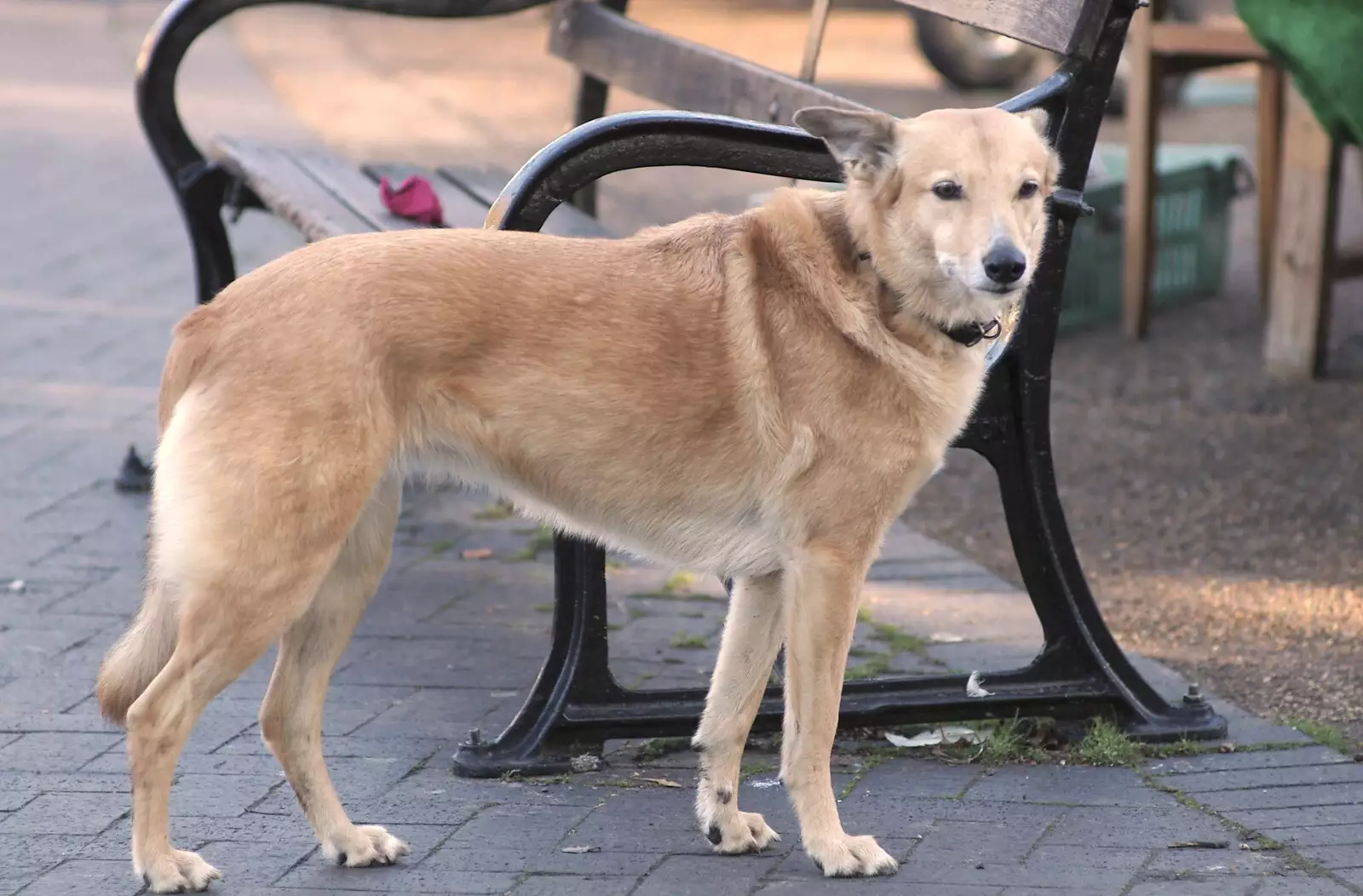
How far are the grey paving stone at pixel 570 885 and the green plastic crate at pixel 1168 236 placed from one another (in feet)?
15.2

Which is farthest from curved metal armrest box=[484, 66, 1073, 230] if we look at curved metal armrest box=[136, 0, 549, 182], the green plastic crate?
the green plastic crate

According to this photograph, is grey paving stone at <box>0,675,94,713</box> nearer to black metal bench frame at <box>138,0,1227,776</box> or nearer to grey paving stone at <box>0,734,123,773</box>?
grey paving stone at <box>0,734,123,773</box>

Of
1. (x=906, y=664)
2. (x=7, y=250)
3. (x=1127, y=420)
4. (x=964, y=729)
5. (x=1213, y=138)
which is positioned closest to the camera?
(x=964, y=729)

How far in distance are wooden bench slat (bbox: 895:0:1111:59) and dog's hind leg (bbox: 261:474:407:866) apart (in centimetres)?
163

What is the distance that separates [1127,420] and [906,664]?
2375 mm

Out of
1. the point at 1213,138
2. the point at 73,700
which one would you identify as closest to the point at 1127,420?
the point at 73,700

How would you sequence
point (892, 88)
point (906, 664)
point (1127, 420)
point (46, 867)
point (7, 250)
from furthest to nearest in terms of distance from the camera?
point (892, 88) → point (7, 250) → point (1127, 420) → point (906, 664) → point (46, 867)

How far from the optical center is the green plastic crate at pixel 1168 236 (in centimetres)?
713

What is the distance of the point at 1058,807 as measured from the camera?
3270 mm

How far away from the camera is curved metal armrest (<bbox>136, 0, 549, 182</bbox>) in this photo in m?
4.89

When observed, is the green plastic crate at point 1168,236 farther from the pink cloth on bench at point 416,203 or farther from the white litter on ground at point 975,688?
the white litter on ground at point 975,688

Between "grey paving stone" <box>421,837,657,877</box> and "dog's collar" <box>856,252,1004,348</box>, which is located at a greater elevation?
"dog's collar" <box>856,252,1004,348</box>

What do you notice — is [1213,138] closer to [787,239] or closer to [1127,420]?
[1127,420]

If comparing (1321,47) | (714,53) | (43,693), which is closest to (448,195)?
(714,53)
